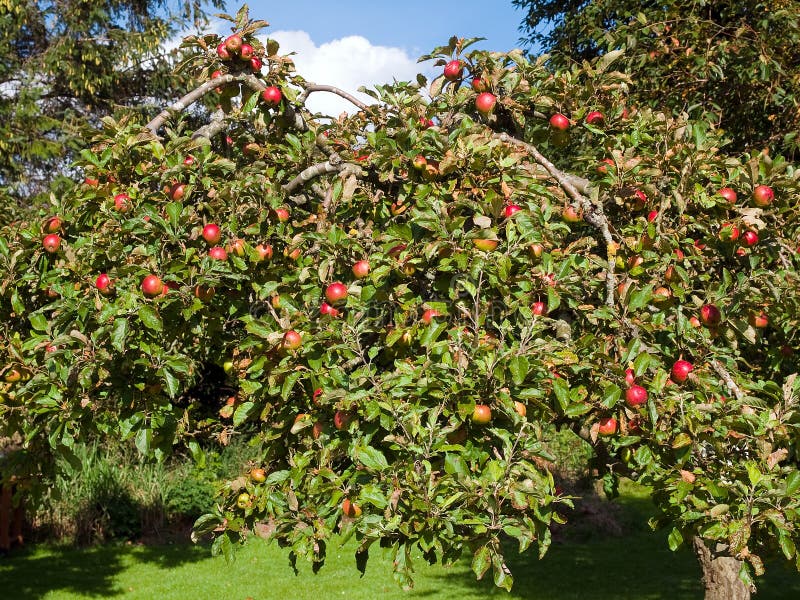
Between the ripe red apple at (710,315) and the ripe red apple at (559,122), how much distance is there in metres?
1.13

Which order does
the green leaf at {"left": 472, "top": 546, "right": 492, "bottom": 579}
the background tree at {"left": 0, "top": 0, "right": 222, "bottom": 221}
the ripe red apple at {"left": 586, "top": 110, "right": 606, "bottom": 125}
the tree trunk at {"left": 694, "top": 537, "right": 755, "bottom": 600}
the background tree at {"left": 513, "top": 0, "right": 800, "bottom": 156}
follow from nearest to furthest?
the green leaf at {"left": 472, "top": 546, "right": 492, "bottom": 579} → the ripe red apple at {"left": 586, "top": 110, "right": 606, "bottom": 125} → the tree trunk at {"left": 694, "top": 537, "right": 755, "bottom": 600} → the background tree at {"left": 513, "top": 0, "right": 800, "bottom": 156} → the background tree at {"left": 0, "top": 0, "right": 222, "bottom": 221}

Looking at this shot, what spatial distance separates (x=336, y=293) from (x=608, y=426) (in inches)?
49.3

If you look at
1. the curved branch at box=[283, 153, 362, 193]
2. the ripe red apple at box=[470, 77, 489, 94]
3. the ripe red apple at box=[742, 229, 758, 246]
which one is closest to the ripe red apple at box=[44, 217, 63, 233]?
the curved branch at box=[283, 153, 362, 193]

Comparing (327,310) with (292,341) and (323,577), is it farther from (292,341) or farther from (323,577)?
(323,577)

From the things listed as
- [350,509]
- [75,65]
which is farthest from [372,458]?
[75,65]

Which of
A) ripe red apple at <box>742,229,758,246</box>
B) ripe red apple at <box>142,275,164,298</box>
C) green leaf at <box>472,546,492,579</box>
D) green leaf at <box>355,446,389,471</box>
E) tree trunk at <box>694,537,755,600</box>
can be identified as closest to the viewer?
green leaf at <box>472,546,492,579</box>

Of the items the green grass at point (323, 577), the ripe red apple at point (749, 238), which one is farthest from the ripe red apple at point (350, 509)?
the green grass at point (323, 577)

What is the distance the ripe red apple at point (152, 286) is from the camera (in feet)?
10.2

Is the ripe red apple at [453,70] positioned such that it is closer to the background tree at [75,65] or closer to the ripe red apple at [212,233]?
the ripe red apple at [212,233]

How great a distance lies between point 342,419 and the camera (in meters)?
2.89

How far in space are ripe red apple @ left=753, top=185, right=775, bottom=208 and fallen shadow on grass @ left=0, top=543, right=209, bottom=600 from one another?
7.97m

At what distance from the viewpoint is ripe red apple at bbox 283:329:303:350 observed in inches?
117

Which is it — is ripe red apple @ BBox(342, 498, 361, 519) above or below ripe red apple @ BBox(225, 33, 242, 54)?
below

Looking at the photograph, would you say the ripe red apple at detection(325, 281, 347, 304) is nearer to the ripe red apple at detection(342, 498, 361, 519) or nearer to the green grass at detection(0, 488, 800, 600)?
the ripe red apple at detection(342, 498, 361, 519)
